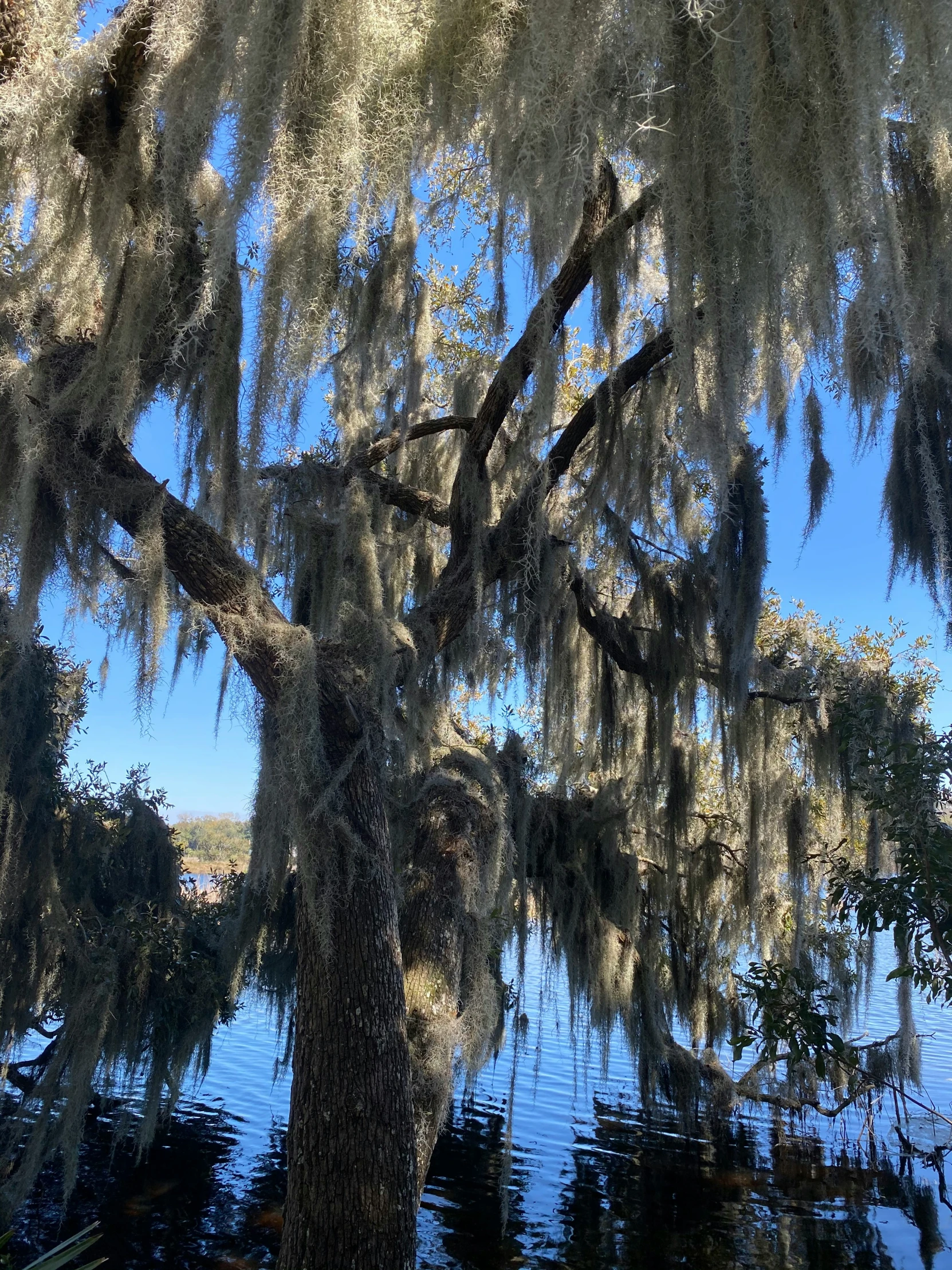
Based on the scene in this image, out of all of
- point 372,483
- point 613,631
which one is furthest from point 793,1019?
point 372,483

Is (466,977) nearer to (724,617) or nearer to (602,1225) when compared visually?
(724,617)

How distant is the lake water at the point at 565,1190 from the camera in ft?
19.2

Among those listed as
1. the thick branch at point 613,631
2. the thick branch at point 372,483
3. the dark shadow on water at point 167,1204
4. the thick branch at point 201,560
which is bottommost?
the dark shadow on water at point 167,1204

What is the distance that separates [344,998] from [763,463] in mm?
3654

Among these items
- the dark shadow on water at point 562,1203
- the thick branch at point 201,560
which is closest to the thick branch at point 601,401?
the thick branch at point 201,560

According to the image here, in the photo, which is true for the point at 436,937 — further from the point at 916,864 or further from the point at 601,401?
the point at 601,401

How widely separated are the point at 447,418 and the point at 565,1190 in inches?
236

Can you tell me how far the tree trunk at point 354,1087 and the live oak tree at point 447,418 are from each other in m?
0.02

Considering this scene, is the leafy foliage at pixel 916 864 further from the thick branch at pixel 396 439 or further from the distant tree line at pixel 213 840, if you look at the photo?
the distant tree line at pixel 213 840

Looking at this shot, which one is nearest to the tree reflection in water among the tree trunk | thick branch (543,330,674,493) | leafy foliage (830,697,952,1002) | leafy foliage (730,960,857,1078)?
leafy foliage (730,960,857,1078)

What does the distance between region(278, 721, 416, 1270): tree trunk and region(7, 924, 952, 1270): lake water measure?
5.03 ft

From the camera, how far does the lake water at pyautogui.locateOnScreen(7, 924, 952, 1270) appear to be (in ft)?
19.2

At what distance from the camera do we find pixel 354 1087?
3.47 metres

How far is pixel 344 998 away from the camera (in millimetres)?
3592
